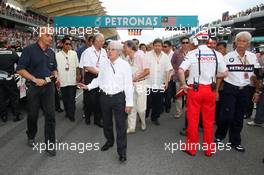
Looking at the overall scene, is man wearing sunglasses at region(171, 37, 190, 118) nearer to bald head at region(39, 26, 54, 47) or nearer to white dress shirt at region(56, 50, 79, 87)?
white dress shirt at region(56, 50, 79, 87)

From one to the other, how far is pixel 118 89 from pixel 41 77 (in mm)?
1280

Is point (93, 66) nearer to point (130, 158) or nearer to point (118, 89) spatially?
point (118, 89)

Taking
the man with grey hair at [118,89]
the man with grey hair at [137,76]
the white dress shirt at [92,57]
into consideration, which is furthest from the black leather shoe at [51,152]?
the white dress shirt at [92,57]

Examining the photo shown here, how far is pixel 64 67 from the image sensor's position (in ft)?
24.6

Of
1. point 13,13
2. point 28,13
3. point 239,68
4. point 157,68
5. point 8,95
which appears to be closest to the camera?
point 239,68

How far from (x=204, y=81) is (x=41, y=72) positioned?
2.59m

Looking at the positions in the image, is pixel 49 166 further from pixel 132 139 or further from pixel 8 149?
pixel 132 139

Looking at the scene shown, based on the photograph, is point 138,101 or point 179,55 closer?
point 138,101

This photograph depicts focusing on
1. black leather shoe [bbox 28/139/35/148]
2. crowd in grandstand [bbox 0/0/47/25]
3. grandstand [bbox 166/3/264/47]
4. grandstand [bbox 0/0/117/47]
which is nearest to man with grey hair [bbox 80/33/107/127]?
black leather shoe [bbox 28/139/35/148]

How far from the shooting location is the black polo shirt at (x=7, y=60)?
7066 mm

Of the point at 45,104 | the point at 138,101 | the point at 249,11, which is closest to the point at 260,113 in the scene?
the point at 138,101

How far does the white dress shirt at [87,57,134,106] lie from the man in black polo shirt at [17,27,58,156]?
38.6 inches

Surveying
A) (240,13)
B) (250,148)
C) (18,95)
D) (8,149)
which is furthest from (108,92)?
(240,13)

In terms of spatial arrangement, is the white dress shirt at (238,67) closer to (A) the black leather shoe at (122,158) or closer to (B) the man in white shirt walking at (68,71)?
(A) the black leather shoe at (122,158)
